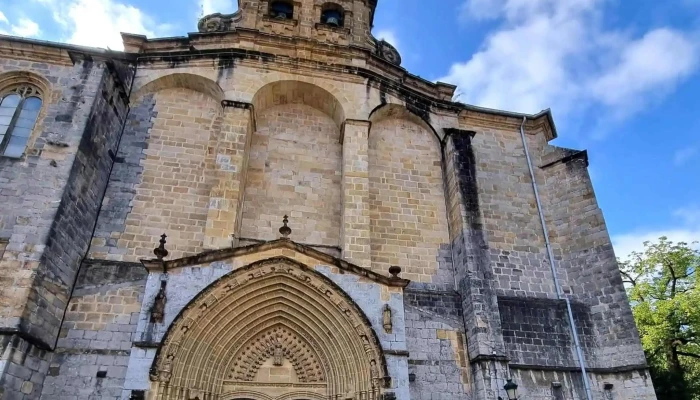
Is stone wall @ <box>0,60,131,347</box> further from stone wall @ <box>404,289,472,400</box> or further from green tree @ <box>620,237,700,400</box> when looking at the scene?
green tree @ <box>620,237,700,400</box>

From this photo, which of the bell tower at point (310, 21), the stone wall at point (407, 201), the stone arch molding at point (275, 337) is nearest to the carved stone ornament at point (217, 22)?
the bell tower at point (310, 21)

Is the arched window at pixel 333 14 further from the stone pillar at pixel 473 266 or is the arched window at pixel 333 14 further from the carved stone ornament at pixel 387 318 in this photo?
Answer: the carved stone ornament at pixel 387 318

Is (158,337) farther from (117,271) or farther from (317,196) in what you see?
(317,196)

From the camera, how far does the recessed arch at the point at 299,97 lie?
40.6ft

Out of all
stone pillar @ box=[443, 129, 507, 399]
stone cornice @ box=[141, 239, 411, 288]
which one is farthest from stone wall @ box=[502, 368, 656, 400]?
stone cornice @ box=[141, 239, 411, 288]

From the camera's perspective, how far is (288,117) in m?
12.7

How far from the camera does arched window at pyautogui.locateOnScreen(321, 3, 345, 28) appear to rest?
15.0 meters

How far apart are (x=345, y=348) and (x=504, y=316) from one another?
390 centimetres

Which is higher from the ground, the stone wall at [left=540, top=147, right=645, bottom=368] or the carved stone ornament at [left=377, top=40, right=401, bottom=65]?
the carved stone ornament at [left=377, top=40, right=401, bottom=65]

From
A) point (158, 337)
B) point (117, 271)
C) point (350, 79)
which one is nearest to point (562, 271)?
point (350, 79)

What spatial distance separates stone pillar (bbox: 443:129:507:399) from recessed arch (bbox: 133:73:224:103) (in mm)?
6148

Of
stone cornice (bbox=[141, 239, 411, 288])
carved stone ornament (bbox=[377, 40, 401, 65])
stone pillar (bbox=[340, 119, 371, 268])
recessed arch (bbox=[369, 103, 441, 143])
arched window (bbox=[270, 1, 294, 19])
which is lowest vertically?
stone cornice (bbox=[141, 239, 411, 288])

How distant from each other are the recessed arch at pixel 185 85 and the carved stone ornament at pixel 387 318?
675 centimetres

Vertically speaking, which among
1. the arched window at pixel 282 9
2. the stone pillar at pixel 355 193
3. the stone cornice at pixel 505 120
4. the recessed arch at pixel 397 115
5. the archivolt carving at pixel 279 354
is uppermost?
the arched window at pixel 282 9
